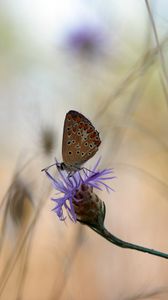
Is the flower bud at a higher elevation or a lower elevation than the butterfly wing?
lower

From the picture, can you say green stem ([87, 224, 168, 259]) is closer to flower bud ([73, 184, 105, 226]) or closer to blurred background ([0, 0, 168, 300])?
flower bud ([73, 184, 105, 226])

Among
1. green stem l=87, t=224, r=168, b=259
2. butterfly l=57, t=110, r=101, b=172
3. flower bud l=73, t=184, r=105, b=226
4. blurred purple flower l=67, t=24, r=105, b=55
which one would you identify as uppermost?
blurred purple flower l=67, t=24, r=105, b=55

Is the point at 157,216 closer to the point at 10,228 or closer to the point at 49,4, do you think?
the point at 10,228

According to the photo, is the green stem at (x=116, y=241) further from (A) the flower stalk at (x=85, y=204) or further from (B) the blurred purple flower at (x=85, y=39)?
(B) the blurred purple flower at (x=85, y=39)

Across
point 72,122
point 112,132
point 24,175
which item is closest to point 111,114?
point 112,132

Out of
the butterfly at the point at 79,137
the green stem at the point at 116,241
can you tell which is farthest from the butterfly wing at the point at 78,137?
the green stem at the point at 116,241

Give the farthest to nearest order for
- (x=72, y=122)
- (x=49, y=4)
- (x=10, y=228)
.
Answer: (x=49, y=4), (x=10, y=228), (x=72, y=122)

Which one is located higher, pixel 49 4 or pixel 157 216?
pixel 49 4

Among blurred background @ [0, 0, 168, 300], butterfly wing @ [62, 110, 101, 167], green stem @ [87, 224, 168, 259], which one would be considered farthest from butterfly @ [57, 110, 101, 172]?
blurred background @ [0, 0, 168, 300]
